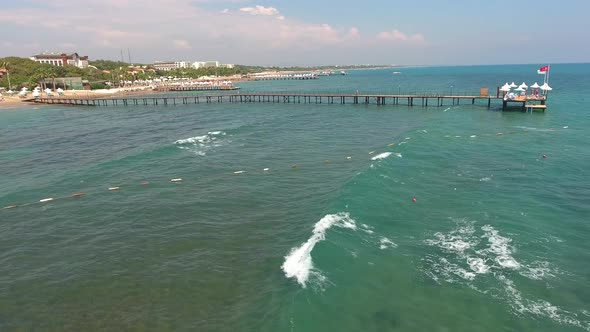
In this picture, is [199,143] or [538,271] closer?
[538,271]

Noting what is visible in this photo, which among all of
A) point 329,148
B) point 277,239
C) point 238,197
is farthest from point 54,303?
point 329,148

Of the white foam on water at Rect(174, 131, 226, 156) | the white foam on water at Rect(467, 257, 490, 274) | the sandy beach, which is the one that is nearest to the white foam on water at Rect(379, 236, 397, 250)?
the white foam on water at Rect(467, 257, 490, 274)

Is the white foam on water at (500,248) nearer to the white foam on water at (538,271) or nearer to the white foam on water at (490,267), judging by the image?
the white foam on water at (490,267)

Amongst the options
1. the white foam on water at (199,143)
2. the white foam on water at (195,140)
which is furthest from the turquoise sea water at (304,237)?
the white foam on water at (195,140)

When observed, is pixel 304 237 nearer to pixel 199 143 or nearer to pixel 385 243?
pixel 385 243

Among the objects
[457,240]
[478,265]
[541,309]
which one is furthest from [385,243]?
[541,309]
